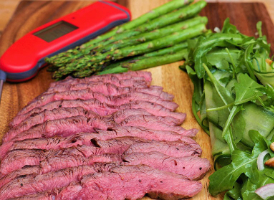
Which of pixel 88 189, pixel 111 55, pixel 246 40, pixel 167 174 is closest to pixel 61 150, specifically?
pixel 88 189

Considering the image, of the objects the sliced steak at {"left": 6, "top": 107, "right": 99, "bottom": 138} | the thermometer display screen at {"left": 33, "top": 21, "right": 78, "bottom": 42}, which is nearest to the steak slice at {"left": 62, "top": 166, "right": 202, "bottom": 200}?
the sliced steak at {"left": 6, "top": 107, "right": 99, "bottom": 138}

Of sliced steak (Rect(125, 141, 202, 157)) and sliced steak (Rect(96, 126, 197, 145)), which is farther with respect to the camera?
sliced steak (Rect(96, 126, 197, 145))

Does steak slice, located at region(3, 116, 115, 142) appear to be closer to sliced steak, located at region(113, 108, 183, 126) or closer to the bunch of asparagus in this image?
sliced steak, located at region(113, 108, 183, 126)

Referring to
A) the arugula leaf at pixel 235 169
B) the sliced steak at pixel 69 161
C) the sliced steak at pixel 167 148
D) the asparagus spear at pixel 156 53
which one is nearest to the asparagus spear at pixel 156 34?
the asparagus spear at pixel 156 53

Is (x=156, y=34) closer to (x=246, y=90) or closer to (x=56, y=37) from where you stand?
(x=56, y=37)

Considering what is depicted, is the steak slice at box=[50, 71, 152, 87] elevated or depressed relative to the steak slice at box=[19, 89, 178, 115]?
elevated

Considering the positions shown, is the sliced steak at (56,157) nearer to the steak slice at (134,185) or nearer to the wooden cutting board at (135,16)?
the steak slice at (134,185)
